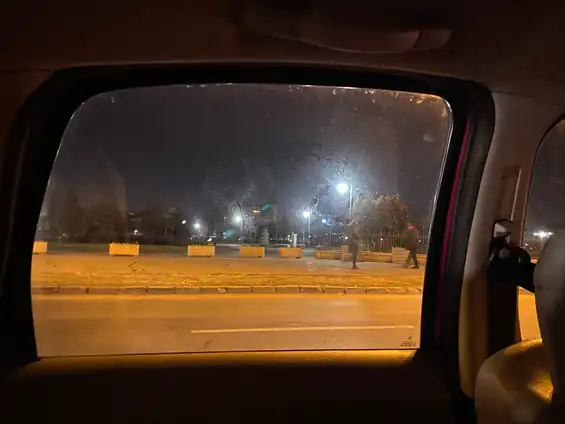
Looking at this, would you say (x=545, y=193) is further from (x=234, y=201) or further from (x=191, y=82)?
(x=191, y=82)

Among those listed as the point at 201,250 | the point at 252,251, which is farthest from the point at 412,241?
the point at 201,250

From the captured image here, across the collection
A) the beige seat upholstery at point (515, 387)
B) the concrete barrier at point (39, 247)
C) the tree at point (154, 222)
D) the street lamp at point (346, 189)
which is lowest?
the beige seat upholstery at point (515, 387)

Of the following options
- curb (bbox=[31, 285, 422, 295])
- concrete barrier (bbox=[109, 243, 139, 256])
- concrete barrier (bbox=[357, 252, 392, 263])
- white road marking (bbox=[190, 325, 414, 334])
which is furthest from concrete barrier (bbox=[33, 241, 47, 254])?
concrete barrier (bbox=[357, 252, 392, 263])

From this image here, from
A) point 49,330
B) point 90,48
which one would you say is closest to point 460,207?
point 90,48

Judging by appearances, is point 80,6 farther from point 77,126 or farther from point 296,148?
point 296,148

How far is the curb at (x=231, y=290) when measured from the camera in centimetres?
389

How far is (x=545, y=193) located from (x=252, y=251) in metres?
1.62

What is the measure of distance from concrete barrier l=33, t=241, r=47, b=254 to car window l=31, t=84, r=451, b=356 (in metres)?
0.01

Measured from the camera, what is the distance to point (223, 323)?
434 centimetres

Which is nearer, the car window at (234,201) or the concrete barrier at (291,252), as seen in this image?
the car window at (234,201)

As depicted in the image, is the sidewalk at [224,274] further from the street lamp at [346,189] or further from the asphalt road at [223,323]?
the street lamp at [346,189]

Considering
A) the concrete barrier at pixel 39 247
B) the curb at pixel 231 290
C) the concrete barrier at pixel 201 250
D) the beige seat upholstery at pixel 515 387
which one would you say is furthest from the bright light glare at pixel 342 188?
→ the concrete barrier at pixel 39 247

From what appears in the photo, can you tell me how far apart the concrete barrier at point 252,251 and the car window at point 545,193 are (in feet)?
4.74

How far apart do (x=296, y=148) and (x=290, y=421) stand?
1477 mm
